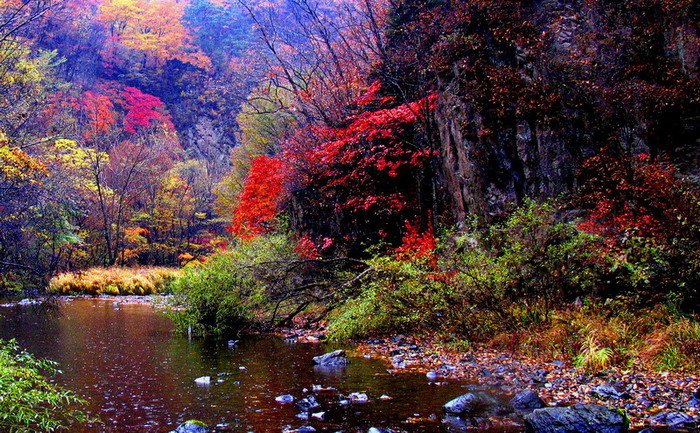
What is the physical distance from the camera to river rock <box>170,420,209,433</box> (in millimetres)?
5012

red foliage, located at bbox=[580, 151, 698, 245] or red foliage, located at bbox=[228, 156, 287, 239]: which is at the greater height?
red foliage, located at bbox=[228, 156, 287, 239]

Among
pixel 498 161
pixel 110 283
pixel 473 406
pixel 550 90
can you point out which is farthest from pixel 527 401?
pixel 110 283

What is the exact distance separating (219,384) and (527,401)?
4.23 m

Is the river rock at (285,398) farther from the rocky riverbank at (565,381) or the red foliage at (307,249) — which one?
the red foliage at (307,249)

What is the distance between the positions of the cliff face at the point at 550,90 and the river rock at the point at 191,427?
8.76 meters

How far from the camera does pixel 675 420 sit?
5.04m

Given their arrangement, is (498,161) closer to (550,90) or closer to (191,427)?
(550,90)

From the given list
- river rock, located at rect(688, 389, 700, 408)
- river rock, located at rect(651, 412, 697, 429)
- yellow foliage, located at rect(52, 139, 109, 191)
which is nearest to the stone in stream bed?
river rock, located at rect(651, 412, 697, 429)

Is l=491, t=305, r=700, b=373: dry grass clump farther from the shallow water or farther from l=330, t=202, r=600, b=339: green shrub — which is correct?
the shallow water

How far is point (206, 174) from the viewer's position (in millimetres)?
41938

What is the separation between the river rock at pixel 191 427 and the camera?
5.01 metres

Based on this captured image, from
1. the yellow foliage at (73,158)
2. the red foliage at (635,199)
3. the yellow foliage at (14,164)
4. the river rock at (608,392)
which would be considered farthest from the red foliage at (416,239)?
the yellow foliage at (73,158)

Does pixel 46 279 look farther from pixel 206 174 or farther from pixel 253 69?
pixel 206 174

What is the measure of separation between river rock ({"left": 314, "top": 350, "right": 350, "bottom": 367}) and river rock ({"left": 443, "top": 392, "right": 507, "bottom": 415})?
2.97 meters
